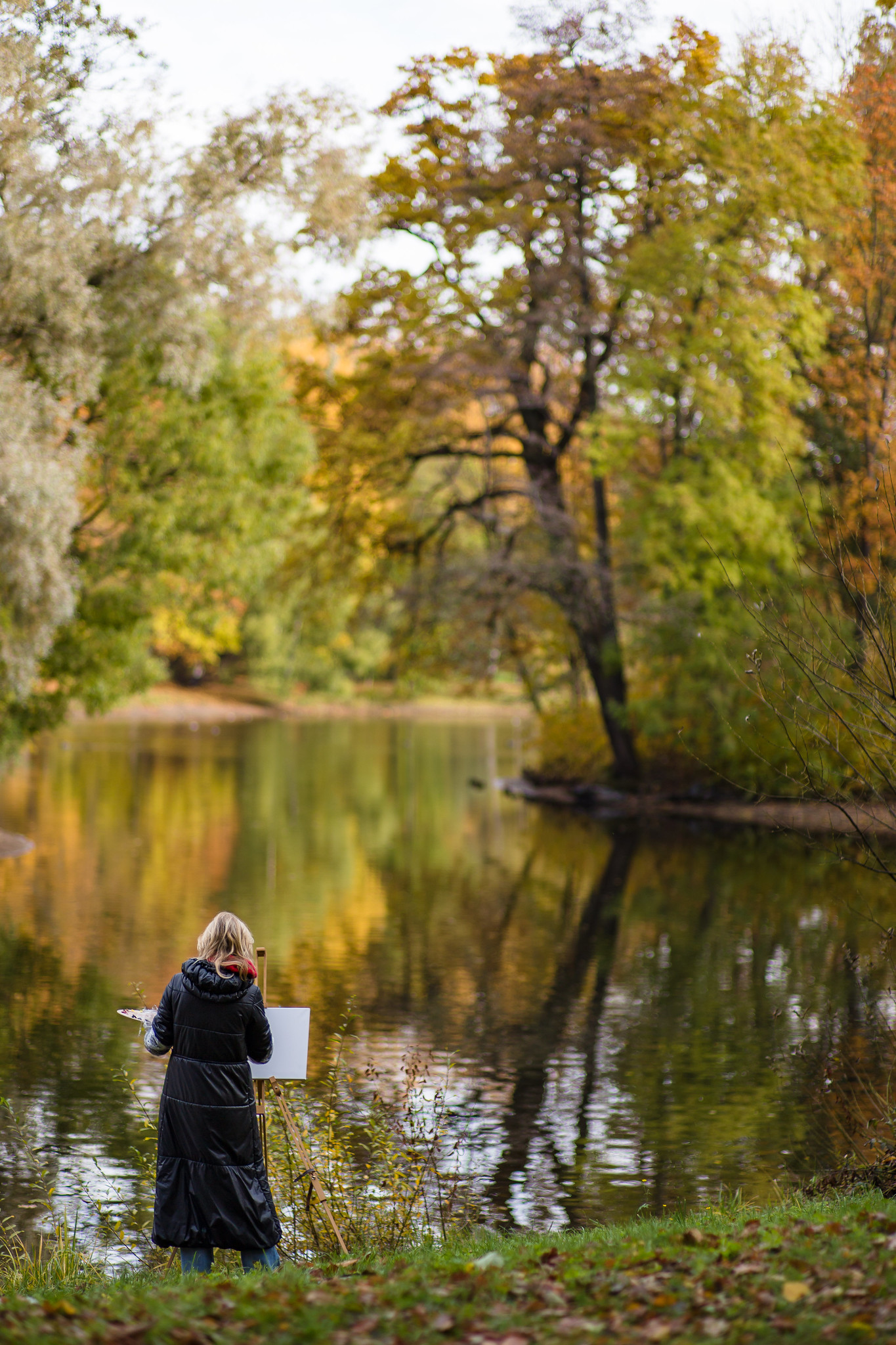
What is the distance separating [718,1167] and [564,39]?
76.2 feet

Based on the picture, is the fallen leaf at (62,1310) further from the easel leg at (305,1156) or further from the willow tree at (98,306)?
the willow tree at (98,306)

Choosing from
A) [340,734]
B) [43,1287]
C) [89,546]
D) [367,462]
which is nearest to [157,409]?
[89,546]

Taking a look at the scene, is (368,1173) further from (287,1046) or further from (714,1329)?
(714,1329)

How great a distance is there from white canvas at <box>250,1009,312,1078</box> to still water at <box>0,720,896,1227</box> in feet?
7.58

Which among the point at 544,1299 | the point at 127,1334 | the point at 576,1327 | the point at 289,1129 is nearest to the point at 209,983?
the point at 289,1129

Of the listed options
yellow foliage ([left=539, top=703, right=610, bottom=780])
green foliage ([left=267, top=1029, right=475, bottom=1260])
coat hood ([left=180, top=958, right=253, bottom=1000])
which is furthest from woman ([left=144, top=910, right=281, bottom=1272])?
yellow foliage ([left=539, top=703, right=610, bottom=780])

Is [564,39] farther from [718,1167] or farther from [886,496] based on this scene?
[718,1167]

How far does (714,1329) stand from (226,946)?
7.69 ft

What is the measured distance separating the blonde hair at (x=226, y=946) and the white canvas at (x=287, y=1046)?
319 mm

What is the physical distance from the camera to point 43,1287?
20.3 ft

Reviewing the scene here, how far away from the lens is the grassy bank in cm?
488

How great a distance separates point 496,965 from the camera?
49.6 feet

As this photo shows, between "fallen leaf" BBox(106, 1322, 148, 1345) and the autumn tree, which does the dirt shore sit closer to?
the autumn tree

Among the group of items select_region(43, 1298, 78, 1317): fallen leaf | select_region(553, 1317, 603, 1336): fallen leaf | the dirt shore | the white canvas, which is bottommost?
select_region(43, 1298, 78, 1317): fallen leaf
